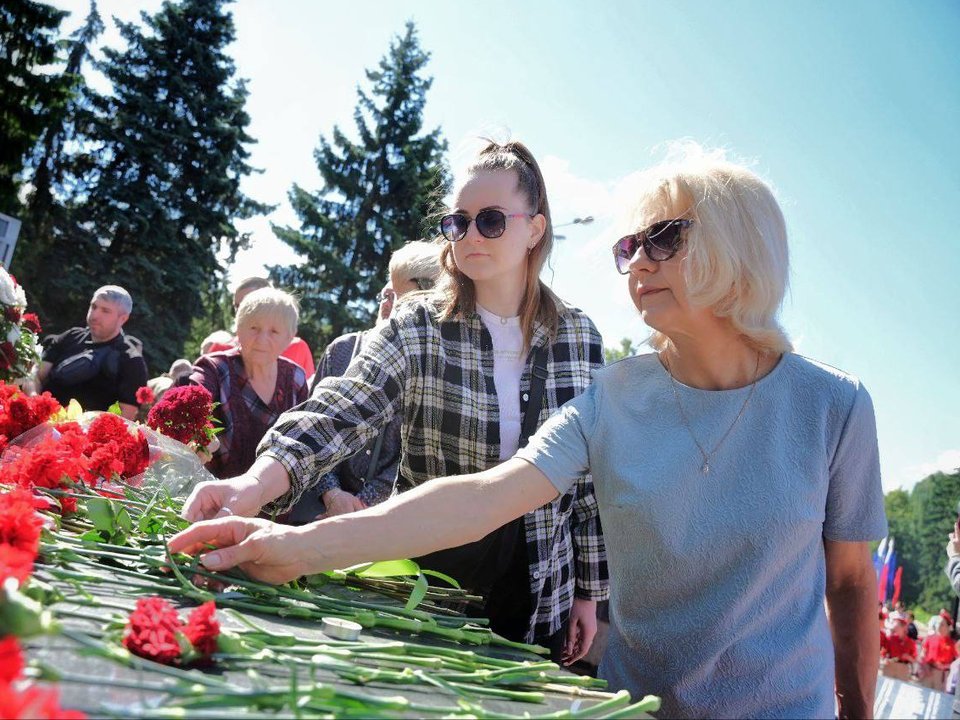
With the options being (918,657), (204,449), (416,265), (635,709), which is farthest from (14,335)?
(918,657)

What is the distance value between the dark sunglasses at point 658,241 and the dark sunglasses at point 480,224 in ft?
2.52

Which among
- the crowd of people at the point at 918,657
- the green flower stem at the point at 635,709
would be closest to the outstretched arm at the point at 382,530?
the green flower stem at the point at 635,709

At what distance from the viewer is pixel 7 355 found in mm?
3770

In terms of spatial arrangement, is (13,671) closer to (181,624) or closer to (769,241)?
(181,624)

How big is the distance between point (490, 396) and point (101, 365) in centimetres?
473

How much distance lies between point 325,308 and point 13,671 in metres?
26.8

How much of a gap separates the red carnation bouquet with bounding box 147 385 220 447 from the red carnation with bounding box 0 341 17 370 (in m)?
0.79

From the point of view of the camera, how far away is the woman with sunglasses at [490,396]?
2.36 meters

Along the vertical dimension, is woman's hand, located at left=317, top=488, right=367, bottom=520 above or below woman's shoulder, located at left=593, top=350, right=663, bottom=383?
below

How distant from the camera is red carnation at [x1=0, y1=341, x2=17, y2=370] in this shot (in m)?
3.74

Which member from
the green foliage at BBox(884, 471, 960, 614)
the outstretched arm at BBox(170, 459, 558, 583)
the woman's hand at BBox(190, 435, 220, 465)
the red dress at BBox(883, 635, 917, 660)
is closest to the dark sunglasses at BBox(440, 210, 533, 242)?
the outstretched arm at BBox(170, 459, 558, 583)

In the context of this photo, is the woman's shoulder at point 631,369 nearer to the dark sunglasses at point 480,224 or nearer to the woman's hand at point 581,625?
the dark sunglasses at point 480,224

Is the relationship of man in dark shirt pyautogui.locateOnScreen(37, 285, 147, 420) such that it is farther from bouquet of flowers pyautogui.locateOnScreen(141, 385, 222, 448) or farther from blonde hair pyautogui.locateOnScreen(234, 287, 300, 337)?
bouquet of flowers pyautogui.locateOnScreen(141, 385, 222, 448)

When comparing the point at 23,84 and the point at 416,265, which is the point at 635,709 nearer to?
the point at 416,265
